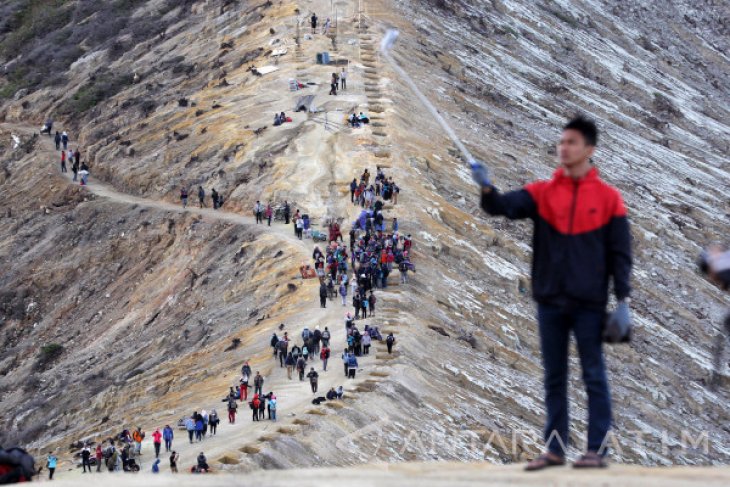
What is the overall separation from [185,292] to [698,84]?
190 ft

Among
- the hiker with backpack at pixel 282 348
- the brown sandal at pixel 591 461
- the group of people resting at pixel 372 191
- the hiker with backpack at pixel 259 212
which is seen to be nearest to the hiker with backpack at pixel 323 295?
the hiker with backpack at pixel 282 348

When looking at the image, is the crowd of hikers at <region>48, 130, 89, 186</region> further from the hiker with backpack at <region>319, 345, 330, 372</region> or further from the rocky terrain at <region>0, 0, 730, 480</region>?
the hiker with backpack at <region>319, 345, 330, 372</region>

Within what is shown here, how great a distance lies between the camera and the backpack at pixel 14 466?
12016mm

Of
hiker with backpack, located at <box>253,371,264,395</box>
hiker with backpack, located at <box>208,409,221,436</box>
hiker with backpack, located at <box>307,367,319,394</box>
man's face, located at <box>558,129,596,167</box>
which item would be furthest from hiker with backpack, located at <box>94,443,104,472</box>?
man's face, located at <box>558,129,596,167</box>

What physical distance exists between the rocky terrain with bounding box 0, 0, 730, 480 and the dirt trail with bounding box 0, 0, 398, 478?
0.48 ft

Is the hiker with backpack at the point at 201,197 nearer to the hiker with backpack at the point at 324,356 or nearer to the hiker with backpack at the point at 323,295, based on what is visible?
the hiker with backpack at the point at 323,295

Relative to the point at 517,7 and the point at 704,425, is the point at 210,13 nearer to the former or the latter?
the point at 517,7

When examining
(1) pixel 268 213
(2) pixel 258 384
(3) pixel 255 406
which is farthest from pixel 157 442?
(1) pixel 268 213

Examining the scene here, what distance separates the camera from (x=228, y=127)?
2228 inches

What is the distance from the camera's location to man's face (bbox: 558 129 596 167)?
10508 millimetres

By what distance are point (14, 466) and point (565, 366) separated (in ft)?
16.9

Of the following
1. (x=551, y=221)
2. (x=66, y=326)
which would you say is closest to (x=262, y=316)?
(x=66, y=326)

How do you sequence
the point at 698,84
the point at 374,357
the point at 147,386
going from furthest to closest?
the point at 698,84, the point at 147,386, the point at 374,357

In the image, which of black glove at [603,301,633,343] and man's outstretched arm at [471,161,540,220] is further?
man's outstretched arm at [471,161,540,220]
